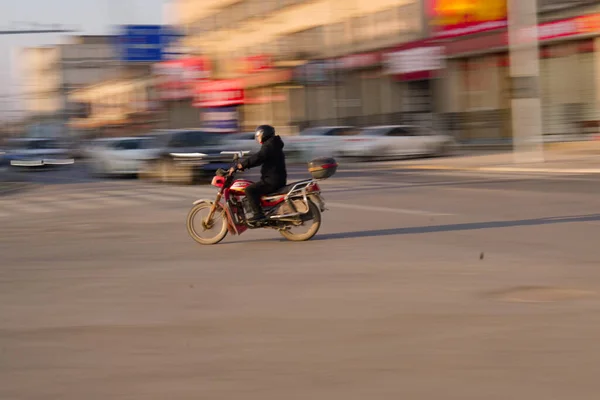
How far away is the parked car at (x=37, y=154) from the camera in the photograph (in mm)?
48812

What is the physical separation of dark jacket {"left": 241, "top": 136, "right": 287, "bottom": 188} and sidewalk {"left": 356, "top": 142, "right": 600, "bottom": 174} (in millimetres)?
15687

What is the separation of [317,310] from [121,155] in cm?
2599

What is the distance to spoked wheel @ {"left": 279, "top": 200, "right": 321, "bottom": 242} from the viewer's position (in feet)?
44.4

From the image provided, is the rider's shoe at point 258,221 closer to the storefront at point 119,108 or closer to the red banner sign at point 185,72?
the red banner sign at point 185,72

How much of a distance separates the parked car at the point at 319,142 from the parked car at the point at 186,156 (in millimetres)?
10622

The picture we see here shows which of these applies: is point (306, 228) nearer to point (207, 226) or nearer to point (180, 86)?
point (207, 226)

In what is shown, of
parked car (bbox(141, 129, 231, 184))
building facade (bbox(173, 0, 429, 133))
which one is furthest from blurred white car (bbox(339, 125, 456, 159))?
building facade (bbox(173, 0, 429, 133))

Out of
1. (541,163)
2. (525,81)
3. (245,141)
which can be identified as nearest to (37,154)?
(245,141)

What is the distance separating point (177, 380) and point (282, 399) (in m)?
0.82

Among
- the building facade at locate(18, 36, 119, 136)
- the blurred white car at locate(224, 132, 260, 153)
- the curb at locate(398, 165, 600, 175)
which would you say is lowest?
the curb at locate(398, 165, 600, 175)

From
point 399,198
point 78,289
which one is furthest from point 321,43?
point 78,289

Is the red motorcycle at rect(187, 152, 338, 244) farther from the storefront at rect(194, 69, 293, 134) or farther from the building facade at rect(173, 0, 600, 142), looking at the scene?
the storefront at rect(194, 69, 293, 134)

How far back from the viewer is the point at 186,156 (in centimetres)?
2822

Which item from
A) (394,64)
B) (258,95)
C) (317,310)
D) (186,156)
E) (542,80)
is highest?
(394,64)
